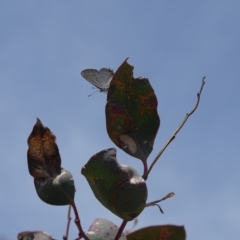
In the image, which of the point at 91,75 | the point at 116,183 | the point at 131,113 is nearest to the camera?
the point at 116,183

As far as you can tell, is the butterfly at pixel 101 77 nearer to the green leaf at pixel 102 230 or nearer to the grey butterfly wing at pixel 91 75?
the grey butterfly wing at pixel 91 75

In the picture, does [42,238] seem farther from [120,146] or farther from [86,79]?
[86,79]

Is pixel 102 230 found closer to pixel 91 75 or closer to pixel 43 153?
pixel 43 153

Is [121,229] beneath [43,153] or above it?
beneath

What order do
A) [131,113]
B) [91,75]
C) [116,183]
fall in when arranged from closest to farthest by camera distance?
[116,183], [131,113], [91,75]

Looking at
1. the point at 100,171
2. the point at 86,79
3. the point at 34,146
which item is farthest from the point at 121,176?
the point at 86,79

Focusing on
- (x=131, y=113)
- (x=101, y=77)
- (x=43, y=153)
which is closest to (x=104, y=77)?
(x=101, y=77)

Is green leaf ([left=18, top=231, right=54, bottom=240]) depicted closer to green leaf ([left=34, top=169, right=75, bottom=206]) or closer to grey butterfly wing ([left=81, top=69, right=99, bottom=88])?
green leaf ([left=34, top=169, right=75, bottom=206])
